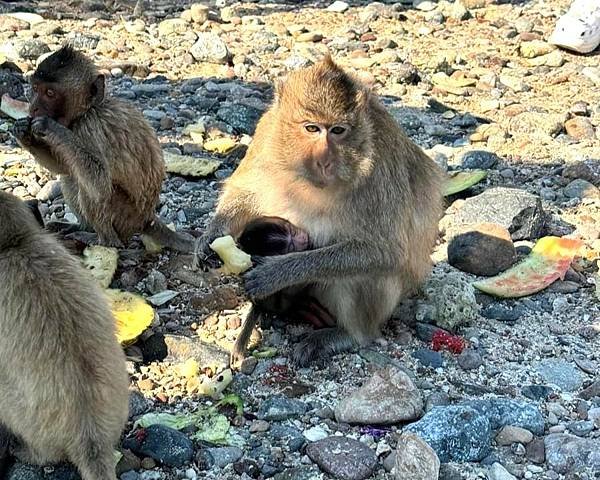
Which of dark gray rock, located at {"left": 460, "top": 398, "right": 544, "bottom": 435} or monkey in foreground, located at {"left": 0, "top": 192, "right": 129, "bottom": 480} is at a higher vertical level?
monkey in foreground, located at {"left": 0, "top": 192, "right": 129, "bottom": 480}

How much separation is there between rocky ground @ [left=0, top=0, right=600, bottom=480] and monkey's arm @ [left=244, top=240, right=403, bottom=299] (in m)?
0.31

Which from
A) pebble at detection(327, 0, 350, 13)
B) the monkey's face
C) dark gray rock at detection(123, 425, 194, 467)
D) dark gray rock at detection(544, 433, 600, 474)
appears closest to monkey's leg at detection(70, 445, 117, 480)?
dark gray rock at detection(123, 425, 194, 467)

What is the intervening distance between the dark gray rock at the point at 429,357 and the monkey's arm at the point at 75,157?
170cm

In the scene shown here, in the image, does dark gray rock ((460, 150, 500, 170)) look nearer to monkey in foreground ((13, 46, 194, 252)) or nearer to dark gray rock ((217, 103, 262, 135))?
dark gray rock ((217, 103, 262, 135))

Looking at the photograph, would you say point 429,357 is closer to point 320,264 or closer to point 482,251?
point 320,264

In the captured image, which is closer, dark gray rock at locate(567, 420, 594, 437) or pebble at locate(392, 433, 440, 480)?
pebble at locate(392, 433, 440, 480)

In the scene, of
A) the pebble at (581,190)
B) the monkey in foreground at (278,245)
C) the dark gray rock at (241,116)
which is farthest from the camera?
the dark gray rock at (241,116)

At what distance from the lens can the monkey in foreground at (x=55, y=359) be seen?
2.78 metres

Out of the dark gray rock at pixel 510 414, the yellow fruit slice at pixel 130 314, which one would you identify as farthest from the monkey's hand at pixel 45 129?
the dark gray rock at pixel 510 414

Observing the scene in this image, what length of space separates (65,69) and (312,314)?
1685mm

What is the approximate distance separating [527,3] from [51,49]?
15.4ft

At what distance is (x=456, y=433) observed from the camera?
134 inches

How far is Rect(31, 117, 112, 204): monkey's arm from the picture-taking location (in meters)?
4.51

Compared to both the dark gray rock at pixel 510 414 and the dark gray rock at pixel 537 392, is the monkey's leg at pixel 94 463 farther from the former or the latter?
the dark gray rock at pixel 537 392
